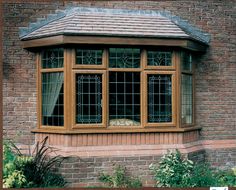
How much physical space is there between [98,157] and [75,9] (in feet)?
10.5

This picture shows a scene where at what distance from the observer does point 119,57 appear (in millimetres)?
9617

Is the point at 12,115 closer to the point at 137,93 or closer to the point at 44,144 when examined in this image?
the point at 44,144

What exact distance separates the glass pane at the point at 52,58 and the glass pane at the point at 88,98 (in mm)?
532

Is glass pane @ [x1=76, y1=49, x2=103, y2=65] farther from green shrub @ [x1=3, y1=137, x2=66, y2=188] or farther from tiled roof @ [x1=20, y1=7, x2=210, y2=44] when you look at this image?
green shrub @ [x1=3, y1=137, x2=66, y2=188]

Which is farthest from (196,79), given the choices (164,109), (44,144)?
(44,144)

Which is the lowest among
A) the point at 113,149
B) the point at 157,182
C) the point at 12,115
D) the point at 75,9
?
the point at 157,182

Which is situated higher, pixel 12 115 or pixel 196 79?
pixel 196 79

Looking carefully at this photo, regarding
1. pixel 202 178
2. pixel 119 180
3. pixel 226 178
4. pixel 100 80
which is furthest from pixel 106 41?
pixel 226 178

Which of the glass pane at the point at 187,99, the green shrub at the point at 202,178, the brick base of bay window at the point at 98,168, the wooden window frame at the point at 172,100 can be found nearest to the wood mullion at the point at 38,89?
the brick base of bay window at the point at 98,168

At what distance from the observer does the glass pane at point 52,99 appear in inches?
375

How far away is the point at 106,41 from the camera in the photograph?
931 cm

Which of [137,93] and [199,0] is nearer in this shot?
[137,93]

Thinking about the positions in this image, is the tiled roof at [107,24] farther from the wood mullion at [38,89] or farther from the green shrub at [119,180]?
the green shrub at [119,180]

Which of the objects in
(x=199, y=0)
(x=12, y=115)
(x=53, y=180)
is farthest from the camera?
(x=199, y=0)
